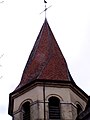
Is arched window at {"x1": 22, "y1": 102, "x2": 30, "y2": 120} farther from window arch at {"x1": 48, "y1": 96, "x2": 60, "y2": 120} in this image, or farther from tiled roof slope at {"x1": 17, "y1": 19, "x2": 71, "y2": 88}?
tiled roof slope at {"x1": 17, "y1": 19, "x2": 71, "y2": 88}

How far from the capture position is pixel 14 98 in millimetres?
21312

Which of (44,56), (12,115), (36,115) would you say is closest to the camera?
(36,115)

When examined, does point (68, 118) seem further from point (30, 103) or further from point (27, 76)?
point (27, 76)

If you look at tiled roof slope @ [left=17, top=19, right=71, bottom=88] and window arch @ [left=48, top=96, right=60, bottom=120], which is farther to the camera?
tiled roof slope @ [left=17, top=19, right=71, bottom=88]

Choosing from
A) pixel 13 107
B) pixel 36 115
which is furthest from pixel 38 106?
pixel 13 107

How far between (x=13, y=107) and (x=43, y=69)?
91.2 inches

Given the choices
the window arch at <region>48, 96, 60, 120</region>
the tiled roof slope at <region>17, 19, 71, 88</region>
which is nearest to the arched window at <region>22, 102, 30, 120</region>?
the window arch at <region>48, 96, 60, 120</region>

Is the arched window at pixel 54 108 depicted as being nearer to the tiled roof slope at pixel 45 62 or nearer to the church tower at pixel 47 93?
the church tower at pixel 47 93

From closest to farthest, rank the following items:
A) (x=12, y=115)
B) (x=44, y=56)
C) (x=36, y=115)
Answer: (x=36, y=115), (x=12, y=115), (x=44, y=56)

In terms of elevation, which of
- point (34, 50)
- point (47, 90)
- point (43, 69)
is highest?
point (34, 50)

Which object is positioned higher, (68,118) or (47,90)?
(47,90)

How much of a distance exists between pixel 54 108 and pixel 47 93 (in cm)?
78

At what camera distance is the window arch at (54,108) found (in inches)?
779

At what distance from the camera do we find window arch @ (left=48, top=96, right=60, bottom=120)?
19.8m
